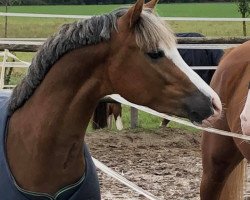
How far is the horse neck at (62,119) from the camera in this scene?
241cm

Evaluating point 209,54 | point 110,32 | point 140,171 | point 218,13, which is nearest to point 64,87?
point 110,32

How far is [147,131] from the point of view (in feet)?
23.9

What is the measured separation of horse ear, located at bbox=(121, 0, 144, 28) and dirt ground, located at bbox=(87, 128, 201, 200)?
8.68 feet

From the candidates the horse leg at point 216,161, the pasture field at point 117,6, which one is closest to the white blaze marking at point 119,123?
the pasture field at point 117,6

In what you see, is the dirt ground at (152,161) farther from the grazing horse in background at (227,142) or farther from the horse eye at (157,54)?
the horse eye at (157,54)

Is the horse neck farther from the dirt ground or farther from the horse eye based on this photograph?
the dirt ground

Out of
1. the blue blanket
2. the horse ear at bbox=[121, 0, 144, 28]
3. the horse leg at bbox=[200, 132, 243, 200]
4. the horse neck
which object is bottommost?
the horse leg at bbox=[200, 132, 243, 200]

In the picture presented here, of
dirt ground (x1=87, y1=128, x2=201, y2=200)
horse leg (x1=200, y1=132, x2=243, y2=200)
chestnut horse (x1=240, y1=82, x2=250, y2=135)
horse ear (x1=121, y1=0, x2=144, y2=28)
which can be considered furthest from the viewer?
dirt ground (x1=87, y1=128, x2=201, y2=200)

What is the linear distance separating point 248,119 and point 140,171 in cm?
246

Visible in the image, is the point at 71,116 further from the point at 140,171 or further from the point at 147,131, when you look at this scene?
the point at 147,131

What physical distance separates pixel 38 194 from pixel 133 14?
75cm

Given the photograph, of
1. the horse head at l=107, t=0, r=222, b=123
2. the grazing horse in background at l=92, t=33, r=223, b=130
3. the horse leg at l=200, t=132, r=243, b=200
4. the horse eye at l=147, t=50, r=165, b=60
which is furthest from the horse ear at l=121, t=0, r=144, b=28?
the grazing horse in background at l=92, t=33, r=223, b=130

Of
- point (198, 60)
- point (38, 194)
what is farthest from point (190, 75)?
point (198, 60)

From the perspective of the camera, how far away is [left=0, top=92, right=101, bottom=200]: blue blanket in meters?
2.45
